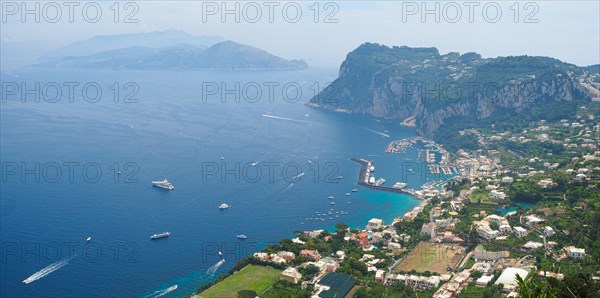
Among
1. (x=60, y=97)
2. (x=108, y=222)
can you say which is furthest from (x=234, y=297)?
(x=60, y=97)

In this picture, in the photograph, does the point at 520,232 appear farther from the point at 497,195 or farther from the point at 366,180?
the point at 366,180

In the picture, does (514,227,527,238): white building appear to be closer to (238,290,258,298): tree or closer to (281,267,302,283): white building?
(281,267,302,283): white building

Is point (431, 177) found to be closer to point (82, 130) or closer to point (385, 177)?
point (385, 177)

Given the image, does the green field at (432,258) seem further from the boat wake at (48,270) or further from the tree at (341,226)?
the boat wake at (48,270)

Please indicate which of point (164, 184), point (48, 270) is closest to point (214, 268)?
point (48, 270)

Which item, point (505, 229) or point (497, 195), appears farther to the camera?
point (497, 195)

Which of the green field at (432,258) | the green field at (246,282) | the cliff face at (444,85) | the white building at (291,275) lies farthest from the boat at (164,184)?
the cliff face at (444,85)
